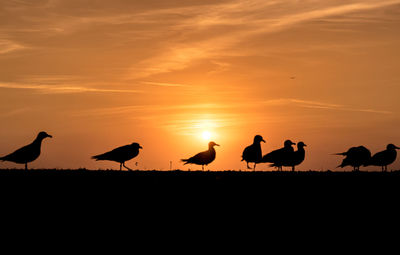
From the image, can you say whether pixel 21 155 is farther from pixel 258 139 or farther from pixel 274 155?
pixel 258 139

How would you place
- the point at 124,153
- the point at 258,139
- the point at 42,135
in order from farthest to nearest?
the point at 258,139
the point at 124,153
the point at 42,135

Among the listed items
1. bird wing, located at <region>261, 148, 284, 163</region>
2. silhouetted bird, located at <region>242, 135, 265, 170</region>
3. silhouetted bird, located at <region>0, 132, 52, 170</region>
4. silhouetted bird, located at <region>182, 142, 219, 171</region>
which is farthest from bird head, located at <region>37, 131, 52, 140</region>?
bird wing, located at <region>261, 148, 284, 163</region>

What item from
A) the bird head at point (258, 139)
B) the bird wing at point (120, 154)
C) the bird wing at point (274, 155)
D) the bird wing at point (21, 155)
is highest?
the bird head at point (258, 139)

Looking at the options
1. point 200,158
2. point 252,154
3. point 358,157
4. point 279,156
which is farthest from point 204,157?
point 358,157

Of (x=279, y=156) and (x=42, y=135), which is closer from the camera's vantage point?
(x=42, y=135)

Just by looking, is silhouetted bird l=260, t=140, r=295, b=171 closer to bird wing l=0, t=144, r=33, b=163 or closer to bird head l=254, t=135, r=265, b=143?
bird head l=254, t=135, r=265, b=143

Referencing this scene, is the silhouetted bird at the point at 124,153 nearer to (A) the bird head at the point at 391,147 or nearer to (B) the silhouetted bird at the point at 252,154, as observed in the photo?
(B) the silhouetted bird at the point at 252,154

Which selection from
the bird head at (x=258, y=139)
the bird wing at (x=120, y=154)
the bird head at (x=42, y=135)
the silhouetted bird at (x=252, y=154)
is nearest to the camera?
the bird head at (x=42, y=135)

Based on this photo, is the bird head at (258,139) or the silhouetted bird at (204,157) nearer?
the silhouetted bird at (204,157)

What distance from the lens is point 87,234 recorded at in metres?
14.1

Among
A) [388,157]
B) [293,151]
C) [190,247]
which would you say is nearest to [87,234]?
[190,247]

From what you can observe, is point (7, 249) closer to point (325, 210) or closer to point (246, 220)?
point (246, 220)

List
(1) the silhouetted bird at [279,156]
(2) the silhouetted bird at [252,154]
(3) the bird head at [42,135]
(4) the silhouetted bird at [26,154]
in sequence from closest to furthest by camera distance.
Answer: (4) the silhouetted bird at [26,154] < (3) the bird head at [42,135] < (1) the silhouetted bird at [279,156] < (2) the silhouetted bird at [252,154]

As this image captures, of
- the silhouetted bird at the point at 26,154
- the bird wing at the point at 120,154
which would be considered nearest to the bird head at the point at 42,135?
the silhouetted bird at the point at 26,154
